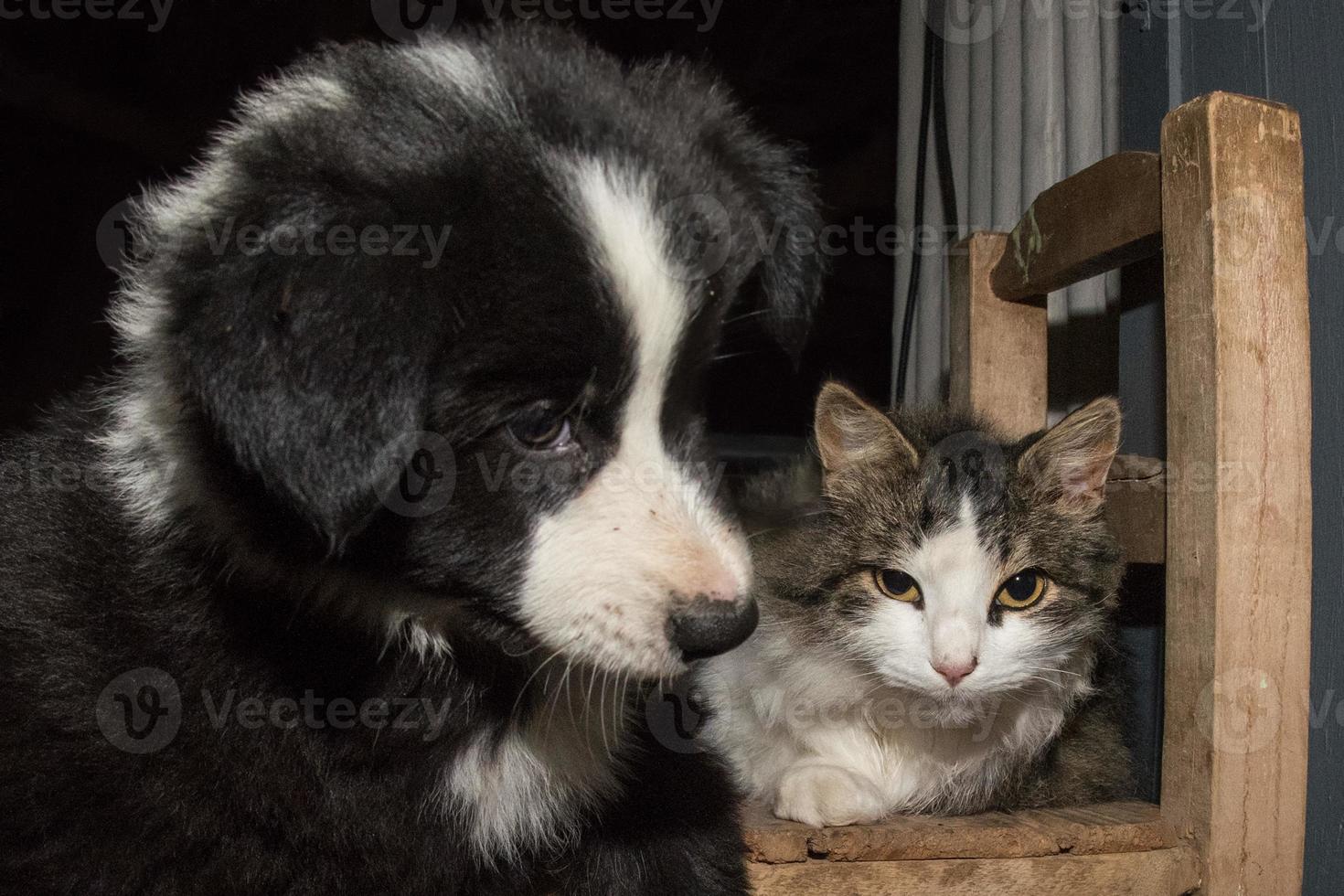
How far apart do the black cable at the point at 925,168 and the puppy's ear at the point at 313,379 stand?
5.89 ft

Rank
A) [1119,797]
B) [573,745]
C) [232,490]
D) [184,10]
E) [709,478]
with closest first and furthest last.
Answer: [232,490] → [709,478] → [573,745] → [1119,797] → [184,10]

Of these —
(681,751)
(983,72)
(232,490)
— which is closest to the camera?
(232,490)

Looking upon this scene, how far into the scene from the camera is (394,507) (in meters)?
1.28

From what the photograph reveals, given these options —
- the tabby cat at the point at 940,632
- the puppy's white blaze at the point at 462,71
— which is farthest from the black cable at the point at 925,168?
the puppy's white blaze at the point at 462,71

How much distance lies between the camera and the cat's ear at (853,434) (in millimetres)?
1906

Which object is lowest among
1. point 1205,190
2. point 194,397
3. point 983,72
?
point 194,397

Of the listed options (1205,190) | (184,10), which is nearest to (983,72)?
(1205,190)

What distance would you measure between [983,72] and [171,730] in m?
2.09

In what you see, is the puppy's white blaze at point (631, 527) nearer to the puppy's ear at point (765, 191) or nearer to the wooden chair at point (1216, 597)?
the puppy's ear at point (765, 191)

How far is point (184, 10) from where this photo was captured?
3955 millimetres

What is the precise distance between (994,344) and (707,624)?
1220 mm

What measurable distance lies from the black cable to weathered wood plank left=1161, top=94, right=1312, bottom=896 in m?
1.12

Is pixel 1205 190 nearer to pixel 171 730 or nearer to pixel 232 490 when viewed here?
pixel 232 490

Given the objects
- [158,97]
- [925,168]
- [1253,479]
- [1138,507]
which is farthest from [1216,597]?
[158,97]
